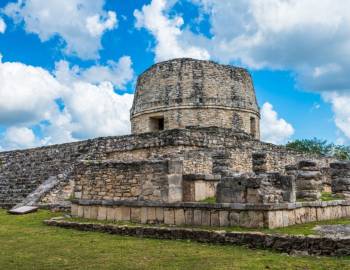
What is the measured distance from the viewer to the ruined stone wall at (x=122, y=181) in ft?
31.0

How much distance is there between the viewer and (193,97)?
20359 mm

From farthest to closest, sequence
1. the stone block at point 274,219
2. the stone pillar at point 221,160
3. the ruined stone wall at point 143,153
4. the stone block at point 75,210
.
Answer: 1. the ruined stone wall at point 143,153
2. the stone pillar at point 221,160
3. the stone block at point 75,210
4. the stone block at point 274,219

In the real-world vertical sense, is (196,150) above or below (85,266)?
above

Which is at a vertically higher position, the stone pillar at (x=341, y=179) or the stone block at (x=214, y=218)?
the stone pillar at (x=341, y=179)

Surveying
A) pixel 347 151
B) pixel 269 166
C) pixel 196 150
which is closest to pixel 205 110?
pixel 269 166

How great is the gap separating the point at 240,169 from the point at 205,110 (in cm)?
528

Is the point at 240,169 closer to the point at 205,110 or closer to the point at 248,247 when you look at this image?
the point at 205,110

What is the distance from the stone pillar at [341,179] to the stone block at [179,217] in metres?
5.11

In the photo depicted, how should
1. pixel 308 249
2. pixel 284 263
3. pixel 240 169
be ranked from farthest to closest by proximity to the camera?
pixel 240 169 < pixel 308 249 < pixel 284 263

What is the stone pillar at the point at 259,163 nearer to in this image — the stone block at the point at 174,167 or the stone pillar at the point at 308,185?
the stone pillar at the point at 308,185

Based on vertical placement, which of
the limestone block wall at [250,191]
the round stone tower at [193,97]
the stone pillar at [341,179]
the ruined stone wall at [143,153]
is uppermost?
the round stone tower at [193,97]

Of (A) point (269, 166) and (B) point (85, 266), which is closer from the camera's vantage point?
(B) point (85, 266)

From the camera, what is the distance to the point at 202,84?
20.6 metres

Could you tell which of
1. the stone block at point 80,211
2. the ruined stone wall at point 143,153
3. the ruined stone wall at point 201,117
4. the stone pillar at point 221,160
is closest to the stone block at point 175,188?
the stone block at point 80,211
